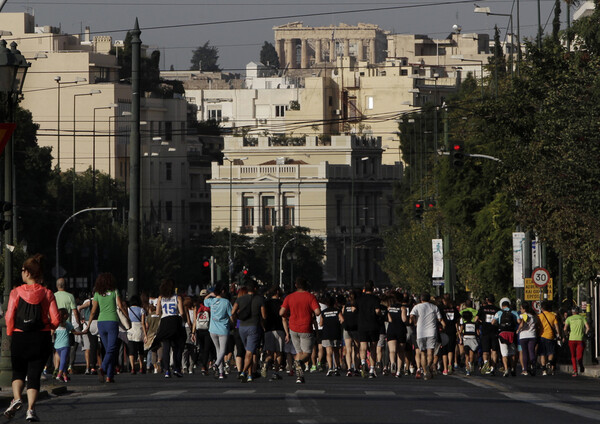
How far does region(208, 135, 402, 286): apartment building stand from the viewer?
15862 cm

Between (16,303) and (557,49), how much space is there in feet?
75.3

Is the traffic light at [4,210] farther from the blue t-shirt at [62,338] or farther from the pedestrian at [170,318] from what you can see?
the pedestrian at [170,318]

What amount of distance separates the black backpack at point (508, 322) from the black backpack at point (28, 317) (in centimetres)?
1717

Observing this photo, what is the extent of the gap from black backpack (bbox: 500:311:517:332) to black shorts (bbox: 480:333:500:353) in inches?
24.6

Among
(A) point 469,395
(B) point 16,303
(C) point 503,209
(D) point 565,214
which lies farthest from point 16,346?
(C) point 503,209

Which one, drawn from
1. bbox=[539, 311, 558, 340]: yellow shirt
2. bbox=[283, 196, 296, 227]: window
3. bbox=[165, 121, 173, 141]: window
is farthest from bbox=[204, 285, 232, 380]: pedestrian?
bbox=[283, 196, 296, 227]: window

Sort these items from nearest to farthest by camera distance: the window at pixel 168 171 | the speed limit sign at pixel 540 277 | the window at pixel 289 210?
the speed limit sign at pixel 540 277
the window at pixel 168 171
the window at pixel 289 210

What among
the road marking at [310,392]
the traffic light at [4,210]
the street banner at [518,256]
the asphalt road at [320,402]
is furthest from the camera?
the street banner at [518,256]

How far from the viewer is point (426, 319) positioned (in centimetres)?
3130

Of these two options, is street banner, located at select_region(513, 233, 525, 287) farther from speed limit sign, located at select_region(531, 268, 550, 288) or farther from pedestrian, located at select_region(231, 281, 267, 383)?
pedestrian, located at select_region(231, 281, 267, 383)

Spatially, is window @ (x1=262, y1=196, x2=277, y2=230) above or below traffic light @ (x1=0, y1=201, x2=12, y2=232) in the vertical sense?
above

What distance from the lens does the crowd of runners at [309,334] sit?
28547mm

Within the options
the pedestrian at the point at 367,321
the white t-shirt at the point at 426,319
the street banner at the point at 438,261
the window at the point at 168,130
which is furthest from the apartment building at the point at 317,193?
the white t-shirt at the point at 426,319

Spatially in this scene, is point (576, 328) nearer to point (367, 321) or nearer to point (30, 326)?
point (367, 321)
